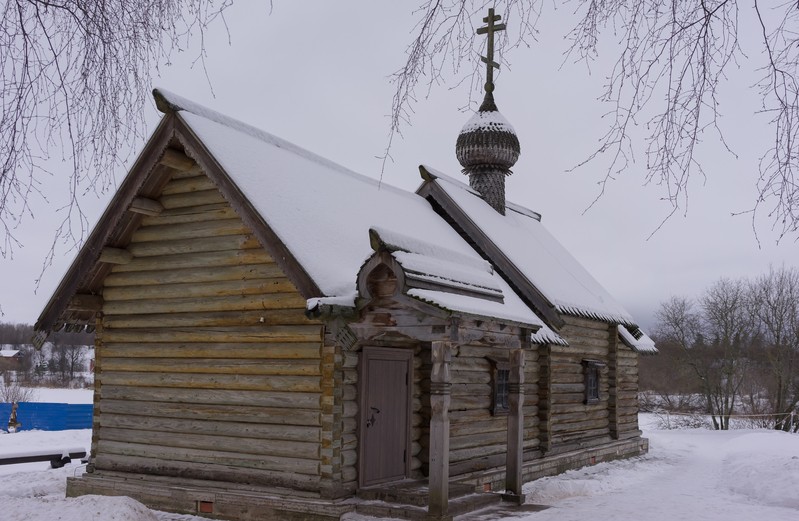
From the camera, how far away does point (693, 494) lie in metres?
13.6

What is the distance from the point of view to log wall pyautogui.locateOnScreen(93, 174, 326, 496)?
9.87 metres

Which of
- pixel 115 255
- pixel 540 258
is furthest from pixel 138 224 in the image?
pixel 540 258

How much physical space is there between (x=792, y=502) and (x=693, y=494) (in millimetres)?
1638

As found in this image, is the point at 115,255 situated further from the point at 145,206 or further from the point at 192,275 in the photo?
the point at 192,275

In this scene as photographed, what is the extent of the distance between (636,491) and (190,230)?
924 centimetres

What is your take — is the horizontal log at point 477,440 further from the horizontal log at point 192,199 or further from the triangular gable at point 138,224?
the horizontal log at point 192,199

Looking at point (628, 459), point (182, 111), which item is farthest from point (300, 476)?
point (628, 459)

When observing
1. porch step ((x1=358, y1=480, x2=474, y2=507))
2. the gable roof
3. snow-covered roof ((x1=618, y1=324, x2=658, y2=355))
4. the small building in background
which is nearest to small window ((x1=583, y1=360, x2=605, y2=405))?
snow-covered roof ((x1=618, y1=324, x2=658, y2=355))

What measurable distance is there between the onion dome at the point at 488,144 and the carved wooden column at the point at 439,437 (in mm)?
10472

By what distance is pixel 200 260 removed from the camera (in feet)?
35.9

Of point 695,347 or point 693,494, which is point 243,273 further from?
point 695,347

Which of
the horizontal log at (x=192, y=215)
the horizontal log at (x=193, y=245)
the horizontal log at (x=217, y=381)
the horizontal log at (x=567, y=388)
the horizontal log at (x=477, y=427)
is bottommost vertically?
the horizontal log at (x=477, y=427)

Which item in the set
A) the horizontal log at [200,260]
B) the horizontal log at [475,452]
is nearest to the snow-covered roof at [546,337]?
the horizontal log at [475,452]

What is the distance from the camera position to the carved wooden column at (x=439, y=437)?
8.84 m
